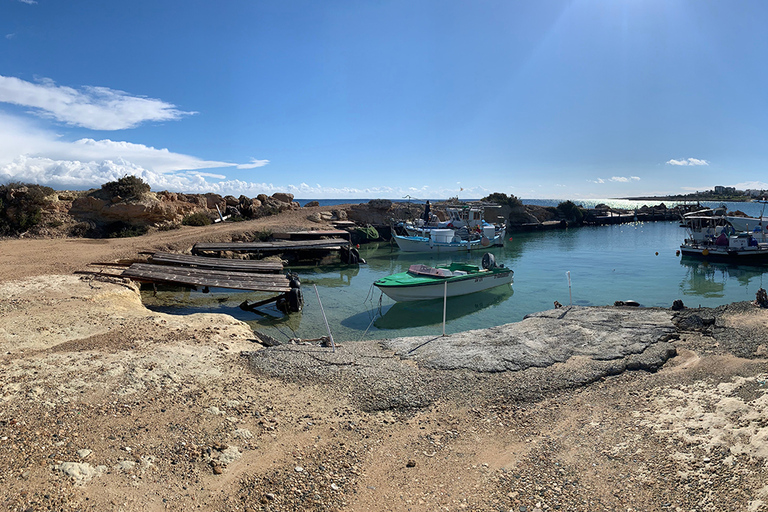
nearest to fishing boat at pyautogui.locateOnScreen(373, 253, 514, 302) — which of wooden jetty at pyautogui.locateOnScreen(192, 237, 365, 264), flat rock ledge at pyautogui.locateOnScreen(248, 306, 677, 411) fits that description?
flat rock ledge at pyautogui.locateOnScreen(248, 306, 677, 411)

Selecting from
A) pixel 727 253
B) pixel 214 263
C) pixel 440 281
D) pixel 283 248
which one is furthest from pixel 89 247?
pixel 727 253

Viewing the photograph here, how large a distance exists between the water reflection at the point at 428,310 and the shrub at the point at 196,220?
2322 centimetres

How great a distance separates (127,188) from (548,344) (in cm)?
3217

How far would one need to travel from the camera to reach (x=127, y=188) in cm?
3102

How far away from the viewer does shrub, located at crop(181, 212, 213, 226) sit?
115ft

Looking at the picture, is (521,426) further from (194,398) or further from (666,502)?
(194,398)

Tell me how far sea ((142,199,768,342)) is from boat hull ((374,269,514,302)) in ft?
1.69

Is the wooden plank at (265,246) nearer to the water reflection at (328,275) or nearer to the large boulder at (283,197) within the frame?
the water reflection at (328,275)

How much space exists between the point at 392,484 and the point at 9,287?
15.1 meters

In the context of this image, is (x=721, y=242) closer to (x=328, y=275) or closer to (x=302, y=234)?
(x=328, y=275)

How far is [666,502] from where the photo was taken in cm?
456

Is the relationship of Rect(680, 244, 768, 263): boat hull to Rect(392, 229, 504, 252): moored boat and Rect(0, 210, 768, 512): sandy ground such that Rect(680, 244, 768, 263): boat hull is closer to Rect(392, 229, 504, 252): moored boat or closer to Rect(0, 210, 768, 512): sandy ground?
Rect(392, 229, 504, 252): moored boat

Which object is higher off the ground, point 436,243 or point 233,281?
point 436,243

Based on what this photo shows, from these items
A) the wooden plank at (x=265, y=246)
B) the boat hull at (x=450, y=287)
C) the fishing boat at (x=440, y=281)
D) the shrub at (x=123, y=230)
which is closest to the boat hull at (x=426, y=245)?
the wooden plank at (x=265, y=246)
